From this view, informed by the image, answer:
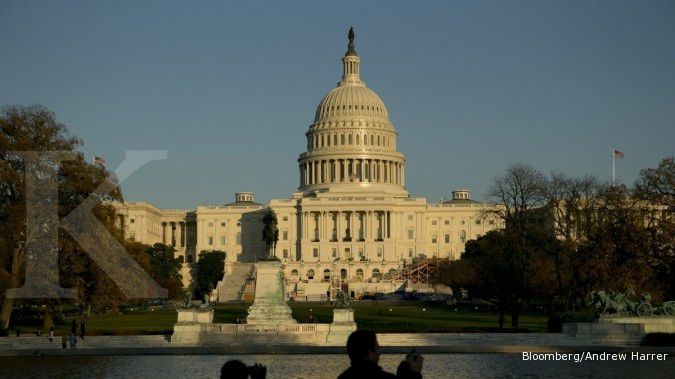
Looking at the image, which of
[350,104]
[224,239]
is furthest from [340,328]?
[224,239]

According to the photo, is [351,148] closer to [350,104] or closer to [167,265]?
[350,104]

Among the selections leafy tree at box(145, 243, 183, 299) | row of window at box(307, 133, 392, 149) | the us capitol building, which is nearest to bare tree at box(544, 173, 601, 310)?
leafy tree at box(145, 243, 183, 299)

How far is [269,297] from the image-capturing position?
54.6m

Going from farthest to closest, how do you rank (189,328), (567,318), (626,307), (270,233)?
(270,233)
(567,318)
(189,328)
(626,307)

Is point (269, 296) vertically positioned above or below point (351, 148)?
below

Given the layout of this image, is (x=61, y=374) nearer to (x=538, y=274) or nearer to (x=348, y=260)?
(x=538, y=274)

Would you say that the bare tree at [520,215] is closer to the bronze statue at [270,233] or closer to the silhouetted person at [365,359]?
the bronze statue at [270,233]

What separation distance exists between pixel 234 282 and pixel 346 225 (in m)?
35.4

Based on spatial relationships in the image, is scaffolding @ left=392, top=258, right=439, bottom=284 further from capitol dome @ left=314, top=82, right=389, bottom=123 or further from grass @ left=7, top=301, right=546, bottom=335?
grass @ left=7, top=301, right=546, bottom=335

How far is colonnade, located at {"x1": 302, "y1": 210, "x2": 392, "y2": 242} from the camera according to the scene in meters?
175

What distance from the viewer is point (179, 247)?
19462cm

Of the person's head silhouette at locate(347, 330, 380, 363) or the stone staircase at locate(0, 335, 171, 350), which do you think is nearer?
the person's head silhouette at locate(347, 330, 380, 363)

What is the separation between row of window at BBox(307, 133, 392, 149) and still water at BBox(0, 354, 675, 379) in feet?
465

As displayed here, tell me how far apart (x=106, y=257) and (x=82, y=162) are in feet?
15.0
